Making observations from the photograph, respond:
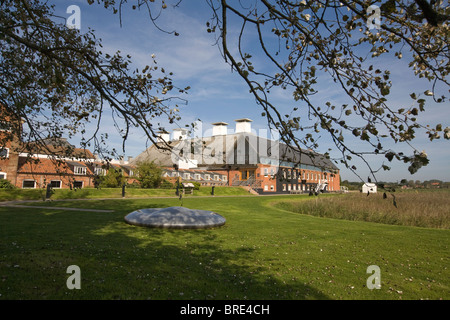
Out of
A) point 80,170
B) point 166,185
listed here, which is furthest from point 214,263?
point 80,170

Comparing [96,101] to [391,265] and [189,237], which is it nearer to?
[189,237]

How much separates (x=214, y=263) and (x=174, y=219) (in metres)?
5.40

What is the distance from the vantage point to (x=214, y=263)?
7336 mm

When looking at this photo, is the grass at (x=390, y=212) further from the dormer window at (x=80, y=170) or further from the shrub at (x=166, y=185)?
the dormer window at (x=80, y=170)

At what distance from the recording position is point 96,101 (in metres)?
8.90

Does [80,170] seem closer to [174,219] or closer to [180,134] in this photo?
[174,219]

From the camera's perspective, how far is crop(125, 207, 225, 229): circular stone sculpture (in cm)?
1215

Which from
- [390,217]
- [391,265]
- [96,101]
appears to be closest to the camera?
[391,265]

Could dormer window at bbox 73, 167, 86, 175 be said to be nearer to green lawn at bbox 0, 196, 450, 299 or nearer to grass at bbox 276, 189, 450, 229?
green lawn at bbox 0, 196, 450, 299

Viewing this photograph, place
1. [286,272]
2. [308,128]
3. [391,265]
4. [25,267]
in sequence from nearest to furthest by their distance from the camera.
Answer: [308,128] → [25,267] → [286,272] → [391,265]

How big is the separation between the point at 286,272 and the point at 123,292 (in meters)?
3.59

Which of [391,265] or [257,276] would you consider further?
[391,265]

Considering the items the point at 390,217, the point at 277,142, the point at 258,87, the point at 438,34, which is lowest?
the point at 390,217
